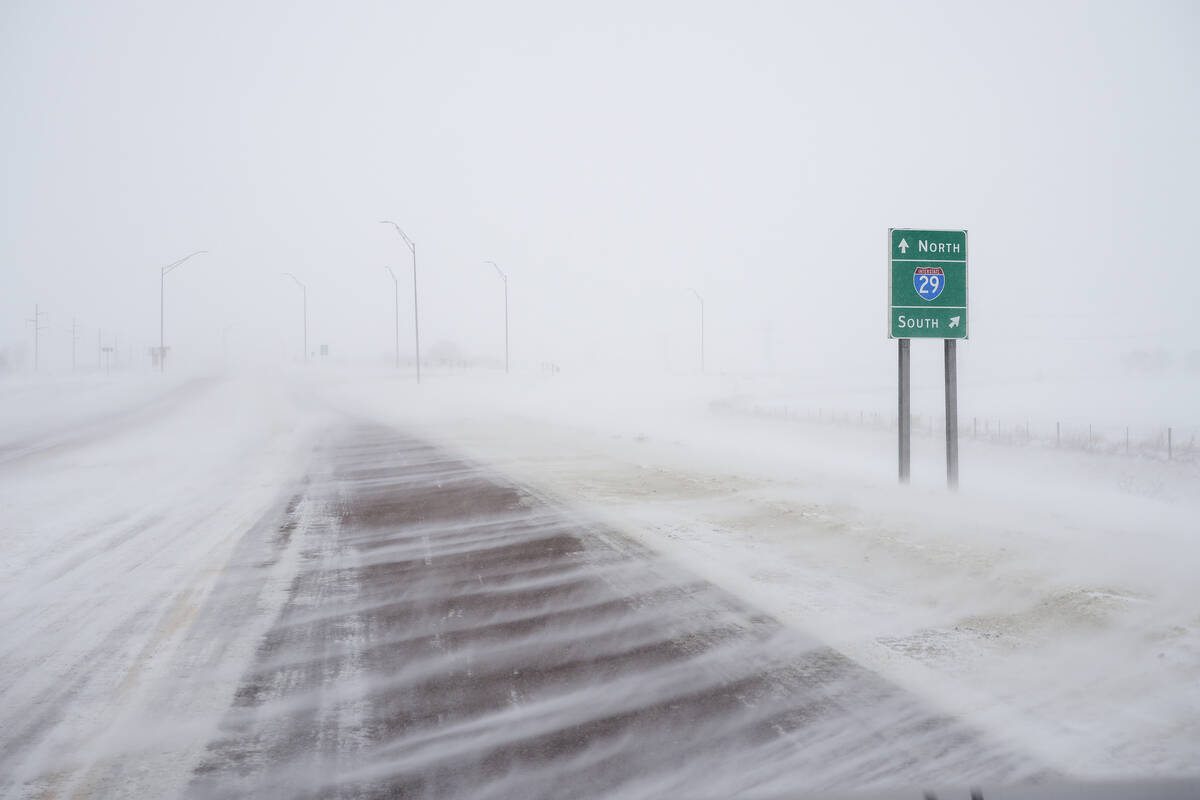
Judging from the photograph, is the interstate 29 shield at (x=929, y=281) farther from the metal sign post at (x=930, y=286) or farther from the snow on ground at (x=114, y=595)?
the snow on ground at (x=114, y=595)

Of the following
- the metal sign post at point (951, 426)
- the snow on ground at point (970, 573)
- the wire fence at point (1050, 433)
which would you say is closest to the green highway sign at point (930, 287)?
the metal sign post at point (951, 426)

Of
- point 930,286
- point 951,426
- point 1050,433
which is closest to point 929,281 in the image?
point 930,286

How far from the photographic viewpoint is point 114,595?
7781 millimetres

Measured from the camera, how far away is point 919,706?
16.0ft

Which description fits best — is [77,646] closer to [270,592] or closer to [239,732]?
[270,592]

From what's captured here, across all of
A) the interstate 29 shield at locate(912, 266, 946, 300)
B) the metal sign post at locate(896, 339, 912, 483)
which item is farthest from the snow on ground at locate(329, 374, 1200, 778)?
the interstate 29 shield at locate(912, 266, 946, 300)

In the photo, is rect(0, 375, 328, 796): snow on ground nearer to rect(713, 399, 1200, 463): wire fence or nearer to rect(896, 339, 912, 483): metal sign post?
rect(896, 339, 912, 483): metal sign post

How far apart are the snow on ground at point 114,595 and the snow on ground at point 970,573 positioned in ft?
14.0

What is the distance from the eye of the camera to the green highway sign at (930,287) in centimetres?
1271

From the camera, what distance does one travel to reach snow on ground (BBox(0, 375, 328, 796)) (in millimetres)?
4672

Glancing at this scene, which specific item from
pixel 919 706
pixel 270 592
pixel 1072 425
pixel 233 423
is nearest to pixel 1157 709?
pixel 919 706

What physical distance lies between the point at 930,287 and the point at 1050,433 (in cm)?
2313

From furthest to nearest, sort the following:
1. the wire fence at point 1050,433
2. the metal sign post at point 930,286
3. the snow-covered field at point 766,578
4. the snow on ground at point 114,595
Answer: the wire fence at point 1050,433 < the metal sign post at point 930,286 < the snow-covered field at point 766,578 < the snow on ground at point 114,595

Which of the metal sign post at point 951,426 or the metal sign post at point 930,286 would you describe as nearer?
the metal sign post at point 930,286
